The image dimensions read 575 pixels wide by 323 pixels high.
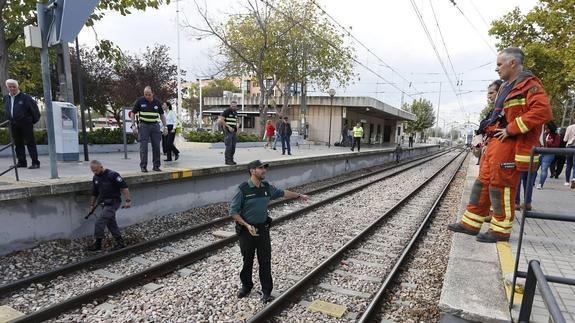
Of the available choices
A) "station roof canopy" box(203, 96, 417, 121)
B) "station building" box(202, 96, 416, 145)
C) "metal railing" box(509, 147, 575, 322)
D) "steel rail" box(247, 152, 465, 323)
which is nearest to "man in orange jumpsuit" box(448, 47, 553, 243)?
"metal railing" box(509, 147, 575, 322)

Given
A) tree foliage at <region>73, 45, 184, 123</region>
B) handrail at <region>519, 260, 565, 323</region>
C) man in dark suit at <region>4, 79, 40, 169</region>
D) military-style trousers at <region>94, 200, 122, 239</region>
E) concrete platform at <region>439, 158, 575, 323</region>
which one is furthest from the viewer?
tree foliage at <region>73, 45, 184, 123</region>

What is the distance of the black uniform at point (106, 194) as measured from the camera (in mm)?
5730

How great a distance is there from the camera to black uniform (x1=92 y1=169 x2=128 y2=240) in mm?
5730

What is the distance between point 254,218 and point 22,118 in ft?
20.1

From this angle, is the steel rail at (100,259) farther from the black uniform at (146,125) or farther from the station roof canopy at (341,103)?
the station roof canopy at (341,103)

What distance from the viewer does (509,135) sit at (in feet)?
13.3

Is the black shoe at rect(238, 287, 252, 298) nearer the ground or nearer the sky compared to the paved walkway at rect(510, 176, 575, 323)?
nearer the ground

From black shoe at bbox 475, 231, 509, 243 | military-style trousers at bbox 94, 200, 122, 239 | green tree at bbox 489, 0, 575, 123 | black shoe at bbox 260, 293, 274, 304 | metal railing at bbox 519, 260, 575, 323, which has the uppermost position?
green tree at bbox 489, 0, 575, 123

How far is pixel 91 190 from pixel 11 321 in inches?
113

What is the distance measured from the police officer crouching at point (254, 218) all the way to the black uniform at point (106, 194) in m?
2.72

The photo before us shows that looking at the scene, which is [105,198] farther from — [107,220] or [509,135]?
[509,135]

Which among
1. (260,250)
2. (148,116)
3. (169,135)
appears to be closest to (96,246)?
(148,116)

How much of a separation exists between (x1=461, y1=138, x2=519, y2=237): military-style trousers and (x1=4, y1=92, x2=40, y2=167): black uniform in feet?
27.2

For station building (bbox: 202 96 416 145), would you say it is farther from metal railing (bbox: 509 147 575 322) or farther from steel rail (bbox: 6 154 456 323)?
metal railing (bbox: 509 147 575 322)
